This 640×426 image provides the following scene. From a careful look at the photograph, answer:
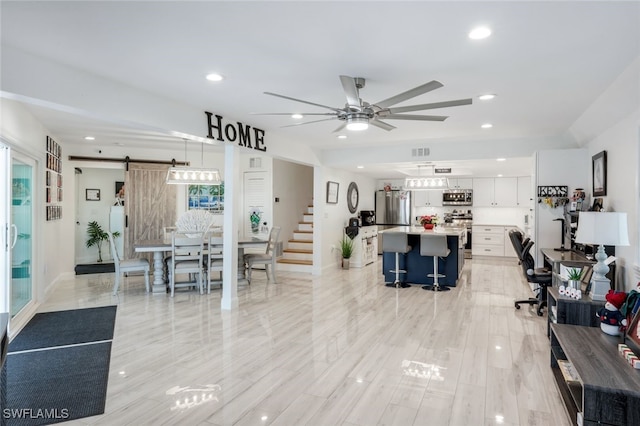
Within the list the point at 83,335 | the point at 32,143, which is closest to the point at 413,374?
the point at 83,335

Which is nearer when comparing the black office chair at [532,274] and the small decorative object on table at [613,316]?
the small decorative object on table at [613,316]

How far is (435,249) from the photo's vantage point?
6227 millimetres

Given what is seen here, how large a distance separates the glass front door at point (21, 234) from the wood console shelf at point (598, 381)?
5286 mm

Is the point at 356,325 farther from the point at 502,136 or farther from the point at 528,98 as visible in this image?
the point at 502,136

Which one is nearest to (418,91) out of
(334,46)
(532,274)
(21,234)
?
(334,46)

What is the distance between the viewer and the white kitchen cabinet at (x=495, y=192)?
9906 mm

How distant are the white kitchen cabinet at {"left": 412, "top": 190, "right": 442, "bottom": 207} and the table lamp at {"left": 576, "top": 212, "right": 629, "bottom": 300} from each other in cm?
766

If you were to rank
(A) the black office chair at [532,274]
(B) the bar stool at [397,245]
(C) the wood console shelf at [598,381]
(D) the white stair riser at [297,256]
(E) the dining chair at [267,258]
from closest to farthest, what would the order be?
(C) the wood console shelf at [598,381] → (A) the black office chair at [532,274] → (B) the bar stool at [397,245] → (E) the dining chair at [267,258] → (D) the white stair riser at [297,256]

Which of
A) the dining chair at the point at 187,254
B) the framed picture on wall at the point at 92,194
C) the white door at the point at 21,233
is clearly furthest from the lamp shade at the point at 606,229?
the framed picture on wall at the point at 92,194

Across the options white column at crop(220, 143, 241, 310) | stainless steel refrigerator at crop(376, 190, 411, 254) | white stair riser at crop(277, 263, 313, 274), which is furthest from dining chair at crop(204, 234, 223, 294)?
stainless steel refrigerator at crop(376, 190, 411, 254)

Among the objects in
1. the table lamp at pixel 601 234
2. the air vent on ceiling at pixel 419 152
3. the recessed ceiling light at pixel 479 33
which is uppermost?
the recessed ceiling light at pixel 479 33

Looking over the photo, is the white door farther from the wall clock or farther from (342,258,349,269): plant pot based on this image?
the wall clock

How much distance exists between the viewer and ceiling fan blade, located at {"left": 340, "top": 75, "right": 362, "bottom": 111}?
2.58 m

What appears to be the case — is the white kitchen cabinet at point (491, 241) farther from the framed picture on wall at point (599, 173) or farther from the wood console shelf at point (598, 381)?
the wood console shelf at point (598, 381)
